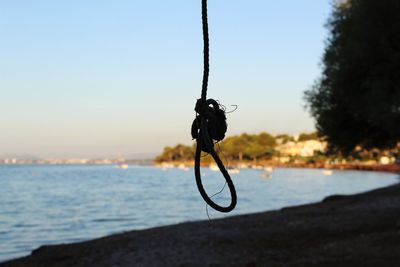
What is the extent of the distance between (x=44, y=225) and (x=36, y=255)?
19.6 metres

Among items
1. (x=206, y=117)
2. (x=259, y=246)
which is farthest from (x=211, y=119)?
(x=259, y=246)

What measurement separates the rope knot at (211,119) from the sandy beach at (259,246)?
7.16 meters

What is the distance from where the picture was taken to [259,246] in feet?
49.8

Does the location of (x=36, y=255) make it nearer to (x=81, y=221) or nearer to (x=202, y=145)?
(x=202, y=145)

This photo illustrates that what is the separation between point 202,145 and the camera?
3828 millimetres

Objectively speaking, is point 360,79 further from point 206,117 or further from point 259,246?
point 206,117

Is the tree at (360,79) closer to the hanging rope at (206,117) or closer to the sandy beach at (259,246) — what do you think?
the sandy beach at (259,246)

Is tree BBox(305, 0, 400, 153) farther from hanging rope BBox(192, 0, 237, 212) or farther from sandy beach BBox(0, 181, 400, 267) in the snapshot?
hanging rope BBox(192, 0, 237, 212)

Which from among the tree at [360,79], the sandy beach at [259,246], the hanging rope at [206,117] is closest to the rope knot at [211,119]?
the hanging rope at [206,117]

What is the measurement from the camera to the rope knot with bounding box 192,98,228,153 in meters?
3.95

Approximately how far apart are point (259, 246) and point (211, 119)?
11688 millimetres

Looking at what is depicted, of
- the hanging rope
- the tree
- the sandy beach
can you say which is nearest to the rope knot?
the hanging rope

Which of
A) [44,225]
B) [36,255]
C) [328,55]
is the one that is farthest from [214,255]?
[44,225]

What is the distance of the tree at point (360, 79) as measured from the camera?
1759 centimetres
